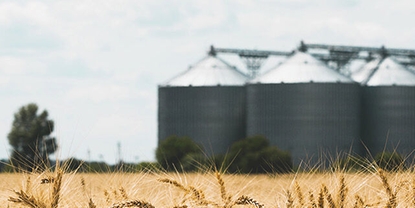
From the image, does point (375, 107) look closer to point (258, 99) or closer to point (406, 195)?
point (258, 99)

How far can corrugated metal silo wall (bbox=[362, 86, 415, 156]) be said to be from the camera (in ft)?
198

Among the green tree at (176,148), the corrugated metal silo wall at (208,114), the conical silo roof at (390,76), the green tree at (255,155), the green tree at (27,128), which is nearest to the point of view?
the green tree at (255,155)

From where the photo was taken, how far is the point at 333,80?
59094mm

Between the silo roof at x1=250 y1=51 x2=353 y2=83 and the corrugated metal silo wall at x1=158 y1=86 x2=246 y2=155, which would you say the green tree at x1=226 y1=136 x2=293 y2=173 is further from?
the silo roof at x1=250 y1=51 x2=353 y2=83

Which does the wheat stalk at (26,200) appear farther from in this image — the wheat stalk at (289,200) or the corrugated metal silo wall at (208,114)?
the corrugated metal silo wall at (208,114)

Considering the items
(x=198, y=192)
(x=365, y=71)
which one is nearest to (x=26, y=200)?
(x=198, y=192)

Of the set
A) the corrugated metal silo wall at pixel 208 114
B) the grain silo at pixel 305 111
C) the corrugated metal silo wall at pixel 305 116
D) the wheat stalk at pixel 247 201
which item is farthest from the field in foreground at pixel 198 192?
the corrugated metal silo wall at pixel 208 114

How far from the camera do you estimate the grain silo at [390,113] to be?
60469 millimetres

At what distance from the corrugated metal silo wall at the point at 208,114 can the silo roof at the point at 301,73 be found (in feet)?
9.53

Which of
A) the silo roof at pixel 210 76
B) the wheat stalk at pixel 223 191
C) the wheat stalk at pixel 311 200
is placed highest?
the wheat stalk at pixel 223 191

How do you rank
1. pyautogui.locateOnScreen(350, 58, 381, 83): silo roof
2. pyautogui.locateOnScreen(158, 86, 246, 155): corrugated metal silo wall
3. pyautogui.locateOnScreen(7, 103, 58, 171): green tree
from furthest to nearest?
1. pyautogui.locateOnScreen(7, 103, 58, 171): green tree
2. pyautogui.locateOnScreen(350, 58, 381, 83): silo roof
3. pyautogui.locateOnScreen(158, 86, 246, 155): corrugated metal silo wall

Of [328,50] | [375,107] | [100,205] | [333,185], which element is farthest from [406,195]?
[328,50]

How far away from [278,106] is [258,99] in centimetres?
181

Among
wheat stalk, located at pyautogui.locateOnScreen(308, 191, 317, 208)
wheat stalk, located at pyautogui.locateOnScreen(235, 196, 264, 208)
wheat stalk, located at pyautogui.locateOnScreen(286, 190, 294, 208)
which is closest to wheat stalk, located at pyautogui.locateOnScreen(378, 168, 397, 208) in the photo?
wheat stalk, located at pyautogui.locateOnScreen(308, 191, 317, 208)
